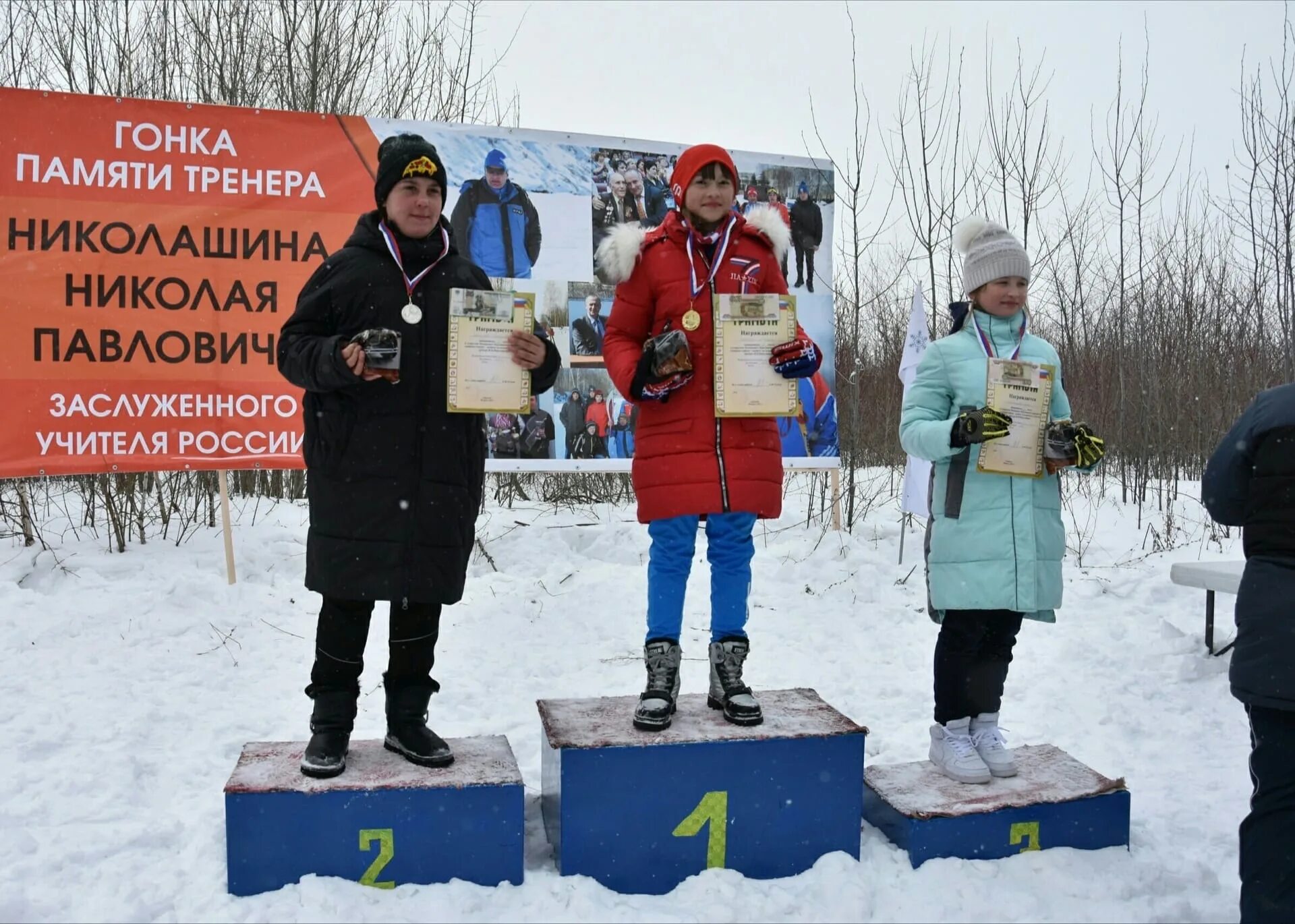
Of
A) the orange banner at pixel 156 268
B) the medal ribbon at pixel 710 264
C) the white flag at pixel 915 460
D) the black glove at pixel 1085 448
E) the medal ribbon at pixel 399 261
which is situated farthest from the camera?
the white flag at pixel 915 460

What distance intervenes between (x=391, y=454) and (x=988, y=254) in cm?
190

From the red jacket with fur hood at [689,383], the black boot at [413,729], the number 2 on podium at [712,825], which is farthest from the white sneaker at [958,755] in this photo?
the black boot at [413,729]

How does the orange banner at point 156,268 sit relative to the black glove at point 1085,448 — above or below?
above

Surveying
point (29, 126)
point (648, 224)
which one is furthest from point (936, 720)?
point (29, 126)

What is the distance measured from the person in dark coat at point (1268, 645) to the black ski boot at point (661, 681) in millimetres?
1407

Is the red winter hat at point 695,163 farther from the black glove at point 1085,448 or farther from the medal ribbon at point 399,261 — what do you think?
the black glove at point 1085,448

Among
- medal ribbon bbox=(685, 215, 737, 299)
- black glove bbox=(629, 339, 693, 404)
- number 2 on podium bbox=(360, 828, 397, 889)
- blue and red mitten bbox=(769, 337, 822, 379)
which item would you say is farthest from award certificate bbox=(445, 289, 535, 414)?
number 2 on podium bbox=(360, 828, 397, 889)

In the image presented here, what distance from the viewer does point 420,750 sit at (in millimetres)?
2756

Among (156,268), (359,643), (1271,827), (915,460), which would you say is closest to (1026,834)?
(1271,827)

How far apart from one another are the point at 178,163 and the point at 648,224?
2646 millimetres

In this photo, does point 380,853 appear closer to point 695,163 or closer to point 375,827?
point 375,827

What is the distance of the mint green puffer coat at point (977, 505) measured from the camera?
2.92 metres

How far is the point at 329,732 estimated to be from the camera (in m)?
2.69

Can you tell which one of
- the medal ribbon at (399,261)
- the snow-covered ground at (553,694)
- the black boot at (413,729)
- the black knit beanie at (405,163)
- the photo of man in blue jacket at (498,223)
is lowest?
the snow-covered ground at (553,694)
